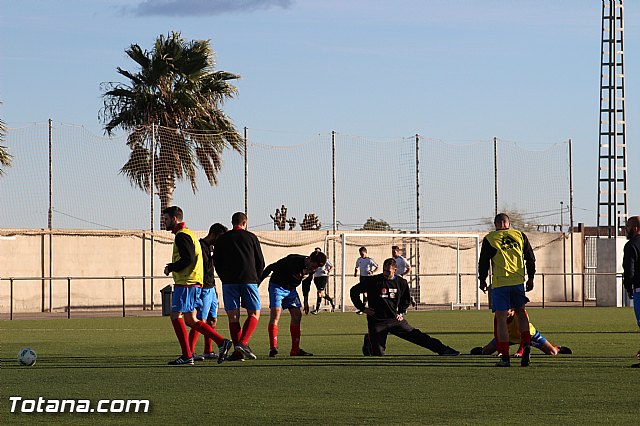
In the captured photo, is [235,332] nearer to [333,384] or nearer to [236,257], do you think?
[236,257]

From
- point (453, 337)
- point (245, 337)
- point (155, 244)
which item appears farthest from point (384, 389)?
point (155, 244)

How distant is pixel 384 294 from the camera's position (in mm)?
17234

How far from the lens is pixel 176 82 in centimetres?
4409

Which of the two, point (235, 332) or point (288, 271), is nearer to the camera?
point (235, 332)

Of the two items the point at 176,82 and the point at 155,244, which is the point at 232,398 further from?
the point at 176,82

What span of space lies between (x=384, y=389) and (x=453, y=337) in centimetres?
949

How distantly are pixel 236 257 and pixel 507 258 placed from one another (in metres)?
3.49

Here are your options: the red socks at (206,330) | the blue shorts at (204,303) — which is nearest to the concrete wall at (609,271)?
the blue shorts at (204,303)

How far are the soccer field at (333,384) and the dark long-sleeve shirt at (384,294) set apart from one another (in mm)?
615

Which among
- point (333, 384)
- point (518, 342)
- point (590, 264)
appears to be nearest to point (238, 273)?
point (333, 384)

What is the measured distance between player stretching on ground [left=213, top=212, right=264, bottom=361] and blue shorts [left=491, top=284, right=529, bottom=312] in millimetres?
3071

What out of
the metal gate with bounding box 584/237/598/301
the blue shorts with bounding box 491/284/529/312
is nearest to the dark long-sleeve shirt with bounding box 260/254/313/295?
the blue shorts with bounding box 491/284/529/312

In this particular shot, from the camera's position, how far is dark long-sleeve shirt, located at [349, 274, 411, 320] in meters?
17.2

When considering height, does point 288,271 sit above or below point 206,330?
above
